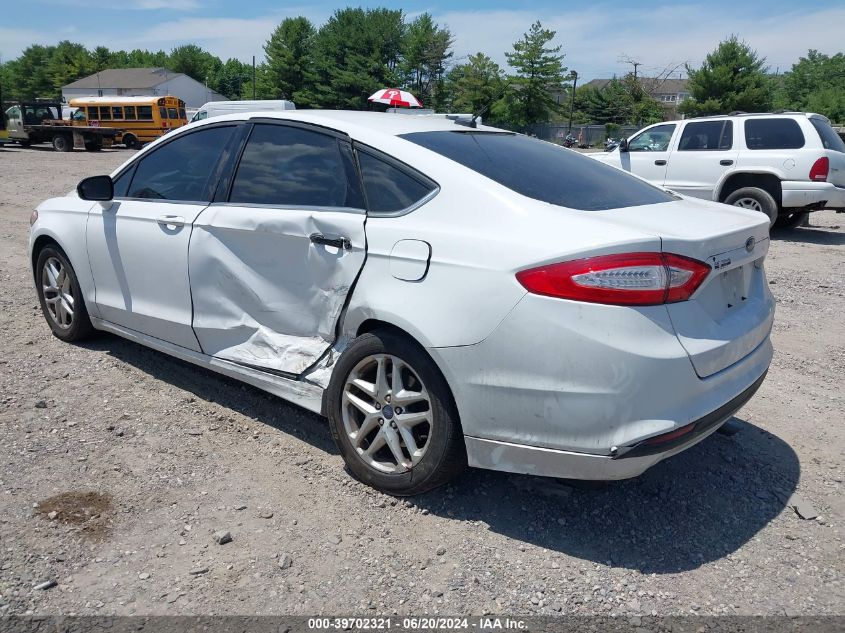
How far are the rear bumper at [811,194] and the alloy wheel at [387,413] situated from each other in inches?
373

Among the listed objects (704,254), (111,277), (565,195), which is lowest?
→ (111,277)

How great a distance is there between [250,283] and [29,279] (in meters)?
4.61

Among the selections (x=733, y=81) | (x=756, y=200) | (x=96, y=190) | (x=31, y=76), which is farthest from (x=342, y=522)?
(x=31, y=76)

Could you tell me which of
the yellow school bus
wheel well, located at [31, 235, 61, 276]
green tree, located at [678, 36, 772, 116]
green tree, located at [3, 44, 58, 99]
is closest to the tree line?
green tree, located at [678, 36, 772, 116]

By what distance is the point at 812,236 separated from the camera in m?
11.2

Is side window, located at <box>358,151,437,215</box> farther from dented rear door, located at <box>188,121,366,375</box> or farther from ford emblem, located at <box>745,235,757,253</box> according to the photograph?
ford emblem, located at <box>745,235,757,253</box>

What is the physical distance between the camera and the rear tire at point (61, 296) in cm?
482

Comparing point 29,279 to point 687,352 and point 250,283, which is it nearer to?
point 250,283

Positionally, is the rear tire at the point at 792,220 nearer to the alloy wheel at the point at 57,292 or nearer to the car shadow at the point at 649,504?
the car shadow at the point at 649,504

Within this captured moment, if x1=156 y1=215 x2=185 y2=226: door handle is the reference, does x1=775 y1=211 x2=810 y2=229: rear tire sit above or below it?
below

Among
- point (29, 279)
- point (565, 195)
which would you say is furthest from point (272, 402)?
point (29, 279)

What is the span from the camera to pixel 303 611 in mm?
2422

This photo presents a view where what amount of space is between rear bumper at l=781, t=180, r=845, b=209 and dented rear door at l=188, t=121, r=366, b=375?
921 centimetres

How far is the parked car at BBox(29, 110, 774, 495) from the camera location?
2523 millimetres
